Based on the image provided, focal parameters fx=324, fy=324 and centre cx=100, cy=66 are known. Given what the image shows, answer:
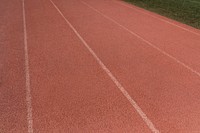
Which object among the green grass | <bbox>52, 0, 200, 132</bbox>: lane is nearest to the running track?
Answer: <bbox>52, 0, 200, 132</bbox>: lane

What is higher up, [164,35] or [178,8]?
[164,35]

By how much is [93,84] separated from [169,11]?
1216cm

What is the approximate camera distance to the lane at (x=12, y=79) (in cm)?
564

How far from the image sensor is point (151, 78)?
7.77 m

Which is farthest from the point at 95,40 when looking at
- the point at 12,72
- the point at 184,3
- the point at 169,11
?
the point at 184,3

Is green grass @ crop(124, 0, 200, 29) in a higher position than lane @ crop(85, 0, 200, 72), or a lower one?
lower

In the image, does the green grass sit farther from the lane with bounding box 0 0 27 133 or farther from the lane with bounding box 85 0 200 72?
the lane with bounding box 0 0 27 133

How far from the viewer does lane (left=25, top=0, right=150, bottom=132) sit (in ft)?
A: 18.4

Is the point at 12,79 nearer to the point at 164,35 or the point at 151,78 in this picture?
the point at 151,78

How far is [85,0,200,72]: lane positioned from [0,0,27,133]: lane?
4445 millimetres

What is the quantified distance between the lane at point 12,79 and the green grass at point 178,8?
7.78 m

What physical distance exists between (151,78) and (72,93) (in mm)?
2058

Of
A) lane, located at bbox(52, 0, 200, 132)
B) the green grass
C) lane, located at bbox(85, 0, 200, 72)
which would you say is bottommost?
the green grass

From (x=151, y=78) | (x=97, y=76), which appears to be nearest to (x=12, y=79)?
(x=97, y=76)
